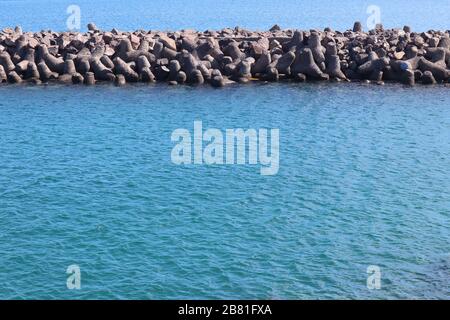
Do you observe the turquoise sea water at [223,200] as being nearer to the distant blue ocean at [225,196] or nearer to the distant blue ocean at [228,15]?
the distant blue ocean at [225,196]

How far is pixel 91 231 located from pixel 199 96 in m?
27.5

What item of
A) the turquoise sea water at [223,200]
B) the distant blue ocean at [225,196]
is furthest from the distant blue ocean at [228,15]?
the turquoise sea water at [223,200]

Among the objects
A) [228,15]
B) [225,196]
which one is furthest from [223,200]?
[228,15]

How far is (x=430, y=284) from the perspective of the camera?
31.1 metres

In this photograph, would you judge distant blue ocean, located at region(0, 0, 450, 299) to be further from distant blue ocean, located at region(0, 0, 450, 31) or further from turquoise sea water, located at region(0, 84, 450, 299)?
distant blue ocean, located at region(0, 0, 450, 31)

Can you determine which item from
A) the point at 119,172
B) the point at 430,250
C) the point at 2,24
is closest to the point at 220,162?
the point at 119,172

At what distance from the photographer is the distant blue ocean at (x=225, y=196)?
31766mm

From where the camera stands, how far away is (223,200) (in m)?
40.5

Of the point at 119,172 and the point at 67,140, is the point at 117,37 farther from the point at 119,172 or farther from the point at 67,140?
the point at 119,172

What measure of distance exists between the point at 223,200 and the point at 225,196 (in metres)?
0.63

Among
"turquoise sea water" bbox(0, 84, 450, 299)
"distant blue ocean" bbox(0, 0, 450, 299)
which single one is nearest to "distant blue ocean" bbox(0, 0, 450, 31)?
"distant blue ocean" bbox(0, 0, 450, 299)

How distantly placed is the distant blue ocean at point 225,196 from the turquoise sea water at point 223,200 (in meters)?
0.10

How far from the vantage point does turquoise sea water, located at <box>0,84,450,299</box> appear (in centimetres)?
3177

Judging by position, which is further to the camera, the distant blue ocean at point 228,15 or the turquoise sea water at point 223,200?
the distant blue ocean at point 228,15
